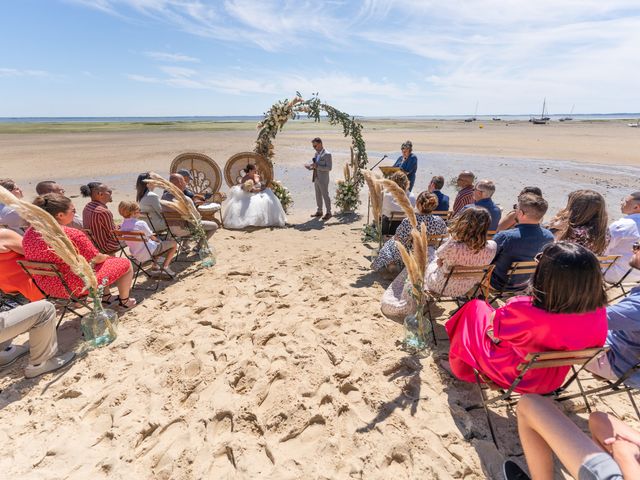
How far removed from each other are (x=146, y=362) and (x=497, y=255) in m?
3.86

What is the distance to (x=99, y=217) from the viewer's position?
4520 mm

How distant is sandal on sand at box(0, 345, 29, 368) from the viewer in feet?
10.9

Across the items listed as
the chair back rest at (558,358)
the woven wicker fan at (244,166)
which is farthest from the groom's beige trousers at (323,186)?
the chair back rest at (558,358)

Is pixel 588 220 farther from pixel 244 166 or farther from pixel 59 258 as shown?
pixel 244 166

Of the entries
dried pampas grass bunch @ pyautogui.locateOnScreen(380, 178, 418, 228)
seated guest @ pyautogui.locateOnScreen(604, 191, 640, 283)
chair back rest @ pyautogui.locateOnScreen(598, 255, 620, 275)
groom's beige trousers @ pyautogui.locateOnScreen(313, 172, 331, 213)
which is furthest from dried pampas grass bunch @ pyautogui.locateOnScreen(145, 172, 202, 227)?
seated guest @ pyautogui.locateOnScreen(604, 191, 640, 283)

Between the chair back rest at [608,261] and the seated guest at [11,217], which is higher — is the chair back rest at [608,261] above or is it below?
below

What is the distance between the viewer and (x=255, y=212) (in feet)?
25.6

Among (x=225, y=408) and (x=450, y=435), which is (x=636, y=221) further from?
(x=225, y=408)

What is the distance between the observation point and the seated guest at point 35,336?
2848mm

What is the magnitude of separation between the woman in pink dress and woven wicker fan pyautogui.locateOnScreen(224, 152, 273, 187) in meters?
6.90

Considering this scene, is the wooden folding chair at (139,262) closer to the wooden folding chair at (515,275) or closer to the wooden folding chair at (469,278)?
the wooden folding chair at (469,278)

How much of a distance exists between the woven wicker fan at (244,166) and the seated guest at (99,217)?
13.6ft

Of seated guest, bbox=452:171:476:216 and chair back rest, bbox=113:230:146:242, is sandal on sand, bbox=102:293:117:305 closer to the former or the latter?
chair back rest, bbox=113:230:146:242

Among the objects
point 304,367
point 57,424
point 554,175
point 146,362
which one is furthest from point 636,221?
point 554,175
